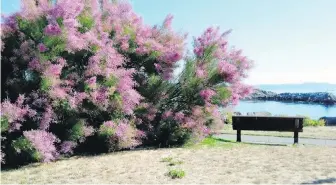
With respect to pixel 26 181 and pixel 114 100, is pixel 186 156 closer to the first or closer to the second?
pixel 114 100

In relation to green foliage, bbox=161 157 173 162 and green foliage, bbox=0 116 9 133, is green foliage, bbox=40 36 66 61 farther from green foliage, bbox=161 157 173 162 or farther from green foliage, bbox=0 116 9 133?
green foliage, bbox=161 157 173 162

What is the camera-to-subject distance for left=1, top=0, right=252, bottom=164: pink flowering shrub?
9648 millimetres

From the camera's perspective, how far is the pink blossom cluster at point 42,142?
9.12 m

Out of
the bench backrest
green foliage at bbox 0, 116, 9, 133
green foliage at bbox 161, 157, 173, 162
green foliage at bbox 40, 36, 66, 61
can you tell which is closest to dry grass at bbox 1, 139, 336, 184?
green foliage at bbox 161, 157, 173, 162

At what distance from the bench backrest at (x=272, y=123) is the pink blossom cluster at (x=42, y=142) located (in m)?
8.34

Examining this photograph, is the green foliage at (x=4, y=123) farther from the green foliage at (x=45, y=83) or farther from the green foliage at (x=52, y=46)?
the green foliage at (x=52, y=46)

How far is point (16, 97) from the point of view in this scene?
998 cm

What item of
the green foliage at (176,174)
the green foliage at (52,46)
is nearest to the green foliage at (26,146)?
the green foliage at (52,46)

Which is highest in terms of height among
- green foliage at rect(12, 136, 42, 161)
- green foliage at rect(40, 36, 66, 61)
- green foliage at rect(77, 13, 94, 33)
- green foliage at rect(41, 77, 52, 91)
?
green foliage at rect(77, 13, 94, 33)

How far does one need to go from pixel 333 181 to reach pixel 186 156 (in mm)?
4192

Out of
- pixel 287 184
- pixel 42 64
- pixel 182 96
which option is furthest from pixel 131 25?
pixel 287 184

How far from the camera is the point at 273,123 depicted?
15164 millimetres

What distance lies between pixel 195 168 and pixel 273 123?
7.19 meters

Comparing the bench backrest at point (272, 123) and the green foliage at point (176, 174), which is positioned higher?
the bench backrest at point (272, 123)
